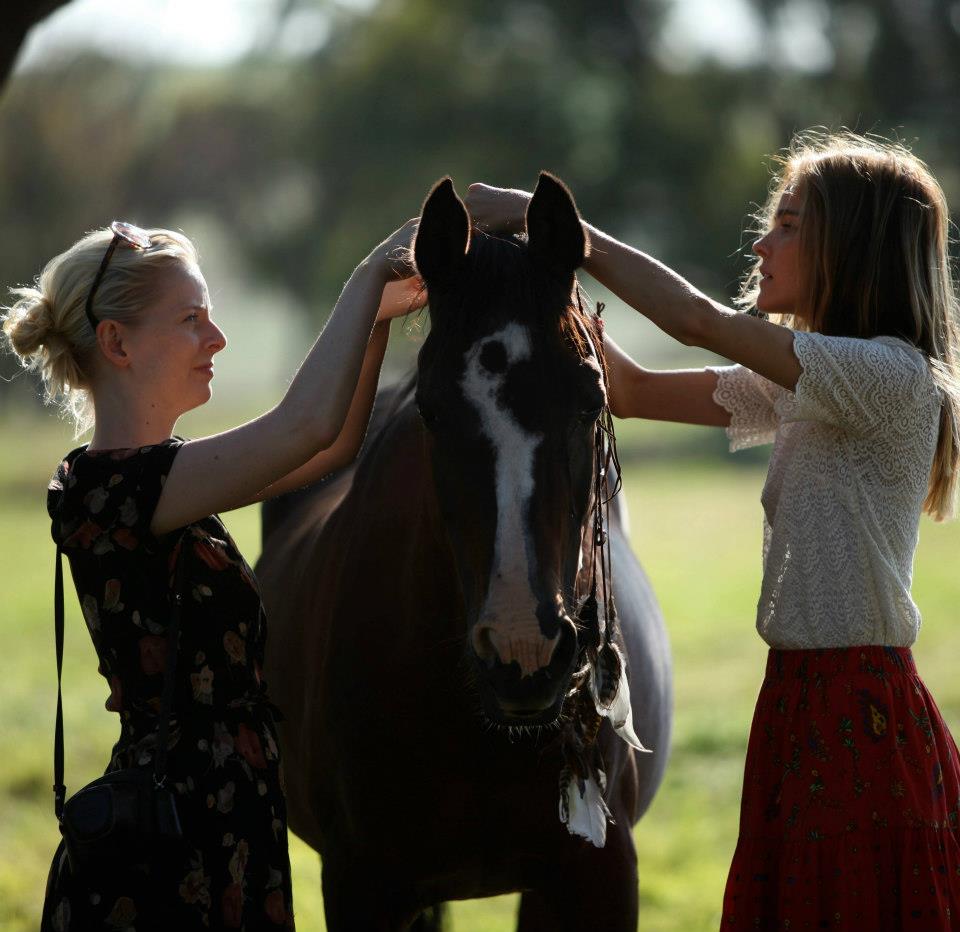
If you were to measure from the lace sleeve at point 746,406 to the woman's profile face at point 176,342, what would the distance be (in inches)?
50.7

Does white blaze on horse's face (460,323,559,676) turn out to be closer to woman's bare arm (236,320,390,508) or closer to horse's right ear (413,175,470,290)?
horse's right ear (413,175,470,290)

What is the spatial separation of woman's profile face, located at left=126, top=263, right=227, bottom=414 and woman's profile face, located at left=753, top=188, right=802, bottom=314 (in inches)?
49.2

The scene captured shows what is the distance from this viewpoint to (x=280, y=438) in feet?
7.66

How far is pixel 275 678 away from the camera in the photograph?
143 inches

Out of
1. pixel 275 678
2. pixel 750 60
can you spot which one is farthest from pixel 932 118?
pixel 275 678

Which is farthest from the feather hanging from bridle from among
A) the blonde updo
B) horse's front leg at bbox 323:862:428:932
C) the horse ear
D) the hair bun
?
the hair bun

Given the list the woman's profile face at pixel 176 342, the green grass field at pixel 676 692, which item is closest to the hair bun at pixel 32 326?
the woman's profile face at pixel 176 342

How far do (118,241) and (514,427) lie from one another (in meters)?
0.92

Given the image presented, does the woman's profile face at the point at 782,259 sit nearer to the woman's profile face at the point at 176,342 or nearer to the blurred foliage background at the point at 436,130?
the woman's profile face at the point at 176,342

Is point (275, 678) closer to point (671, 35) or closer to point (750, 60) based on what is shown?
point (750, 60)

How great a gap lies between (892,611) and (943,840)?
47cm

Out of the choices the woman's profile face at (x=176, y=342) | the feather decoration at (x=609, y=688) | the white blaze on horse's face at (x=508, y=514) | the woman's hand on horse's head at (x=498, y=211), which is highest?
the woman's hand on horse's head at (x=498, y=211)

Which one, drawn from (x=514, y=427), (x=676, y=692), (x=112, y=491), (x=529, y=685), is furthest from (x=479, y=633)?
(x=676, y=692)

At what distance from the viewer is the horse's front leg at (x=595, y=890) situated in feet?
9.14
